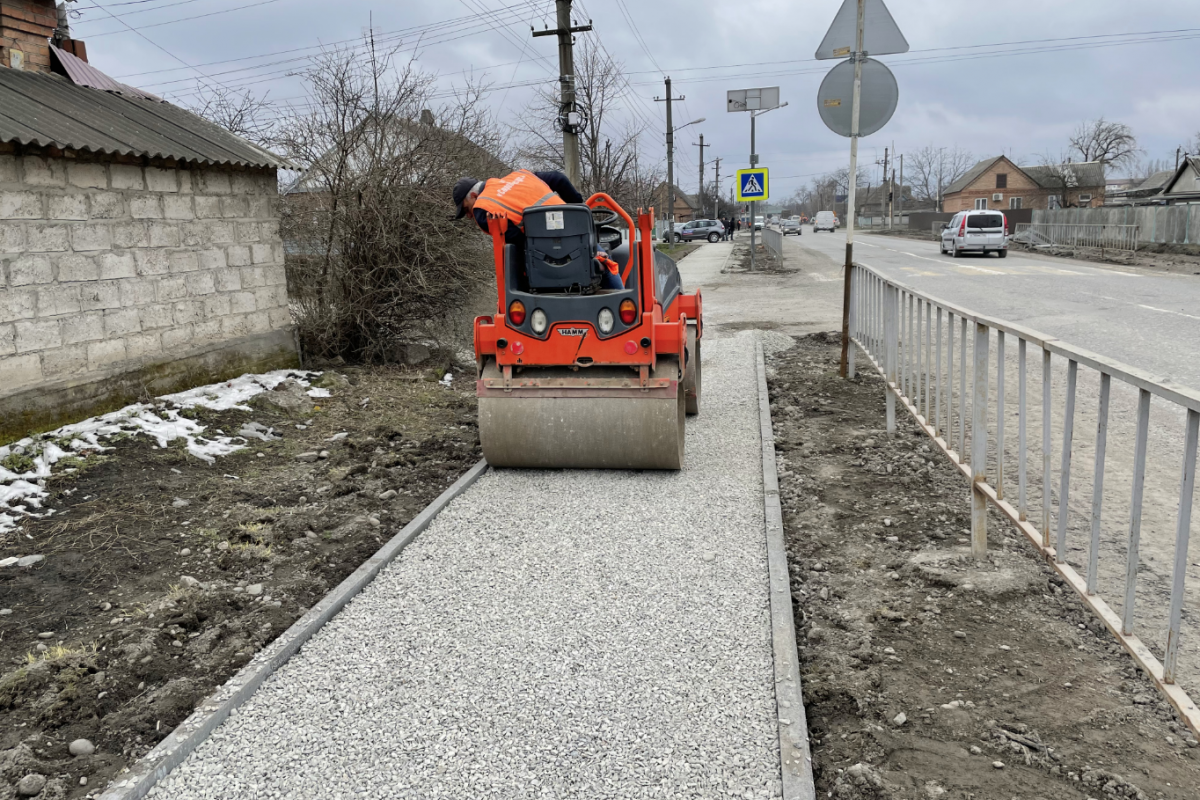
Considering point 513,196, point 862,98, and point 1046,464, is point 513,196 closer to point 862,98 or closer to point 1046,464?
point 1046,464

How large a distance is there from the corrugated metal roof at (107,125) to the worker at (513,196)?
335 centimetres

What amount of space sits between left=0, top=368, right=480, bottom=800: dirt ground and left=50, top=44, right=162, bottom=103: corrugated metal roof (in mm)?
3614

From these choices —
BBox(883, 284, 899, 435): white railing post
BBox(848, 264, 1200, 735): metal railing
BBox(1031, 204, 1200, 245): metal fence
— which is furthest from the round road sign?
BBox(1031, 204, 1200, 245): metal fence

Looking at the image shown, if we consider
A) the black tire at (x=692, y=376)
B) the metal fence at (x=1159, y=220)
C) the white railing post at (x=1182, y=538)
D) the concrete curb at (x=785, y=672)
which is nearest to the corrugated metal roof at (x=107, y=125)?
the black tire at (x=692, y=376)

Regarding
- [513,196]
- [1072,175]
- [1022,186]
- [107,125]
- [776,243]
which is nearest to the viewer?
[513,196]

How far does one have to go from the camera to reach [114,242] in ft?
24.0

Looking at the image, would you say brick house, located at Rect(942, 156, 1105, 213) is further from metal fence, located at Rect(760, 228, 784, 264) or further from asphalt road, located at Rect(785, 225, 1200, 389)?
asphalt road, located at Rect(785, 225, 1200, 389)

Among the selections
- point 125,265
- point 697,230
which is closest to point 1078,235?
point 697,230

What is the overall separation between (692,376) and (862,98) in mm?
3133

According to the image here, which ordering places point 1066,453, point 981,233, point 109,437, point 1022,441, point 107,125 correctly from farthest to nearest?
point 981,233, point 107,125, point 109,437, point 1022,441, point 1066,453

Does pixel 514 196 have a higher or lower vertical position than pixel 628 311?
higher

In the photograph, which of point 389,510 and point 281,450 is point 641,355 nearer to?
point 389,510

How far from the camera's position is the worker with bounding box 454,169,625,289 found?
543 centimetres

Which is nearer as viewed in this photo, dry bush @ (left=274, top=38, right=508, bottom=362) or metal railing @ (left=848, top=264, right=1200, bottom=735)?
metal railing @ (left=848, top=264, right=1200, bottom=735)
